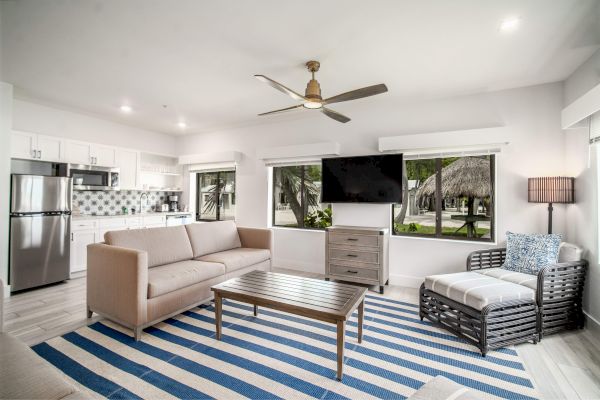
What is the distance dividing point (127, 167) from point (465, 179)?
18.7 ft

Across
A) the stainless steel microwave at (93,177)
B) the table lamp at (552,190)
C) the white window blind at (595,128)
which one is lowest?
the table lamp at (552,190)

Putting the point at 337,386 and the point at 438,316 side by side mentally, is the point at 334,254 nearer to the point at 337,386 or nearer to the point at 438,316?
the point at 438,316

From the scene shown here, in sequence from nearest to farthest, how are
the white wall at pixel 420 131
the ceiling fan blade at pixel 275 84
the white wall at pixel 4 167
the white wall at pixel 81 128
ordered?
the ceiling fan blade at pixel 275 84 → the white wall at pixel 420 131 → the white wall at pixel 4 167 → the white wall at pixel 81 128

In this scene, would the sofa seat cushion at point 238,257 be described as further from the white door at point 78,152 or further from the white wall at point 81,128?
the white wall at point 81,128

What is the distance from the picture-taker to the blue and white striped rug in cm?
183

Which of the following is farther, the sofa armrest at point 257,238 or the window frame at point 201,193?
the window frame at point 201,193

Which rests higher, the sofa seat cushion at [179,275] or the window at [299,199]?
the window at [299,199]

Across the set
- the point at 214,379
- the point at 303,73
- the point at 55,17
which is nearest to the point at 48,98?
the point at 55,17

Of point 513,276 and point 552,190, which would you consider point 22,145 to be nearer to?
point 513,276

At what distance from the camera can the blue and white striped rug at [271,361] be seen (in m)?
1.83

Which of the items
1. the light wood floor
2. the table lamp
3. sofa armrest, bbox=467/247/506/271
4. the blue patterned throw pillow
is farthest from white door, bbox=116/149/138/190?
the table lamp

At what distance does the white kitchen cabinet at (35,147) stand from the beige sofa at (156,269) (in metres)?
2.34

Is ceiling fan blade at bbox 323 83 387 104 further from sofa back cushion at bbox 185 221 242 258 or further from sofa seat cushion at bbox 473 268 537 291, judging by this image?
sofa back cushion at bbox 185 221 242 258

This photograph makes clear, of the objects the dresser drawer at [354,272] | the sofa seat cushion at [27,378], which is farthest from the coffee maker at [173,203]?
the sofa seat cushion at [27,378]
